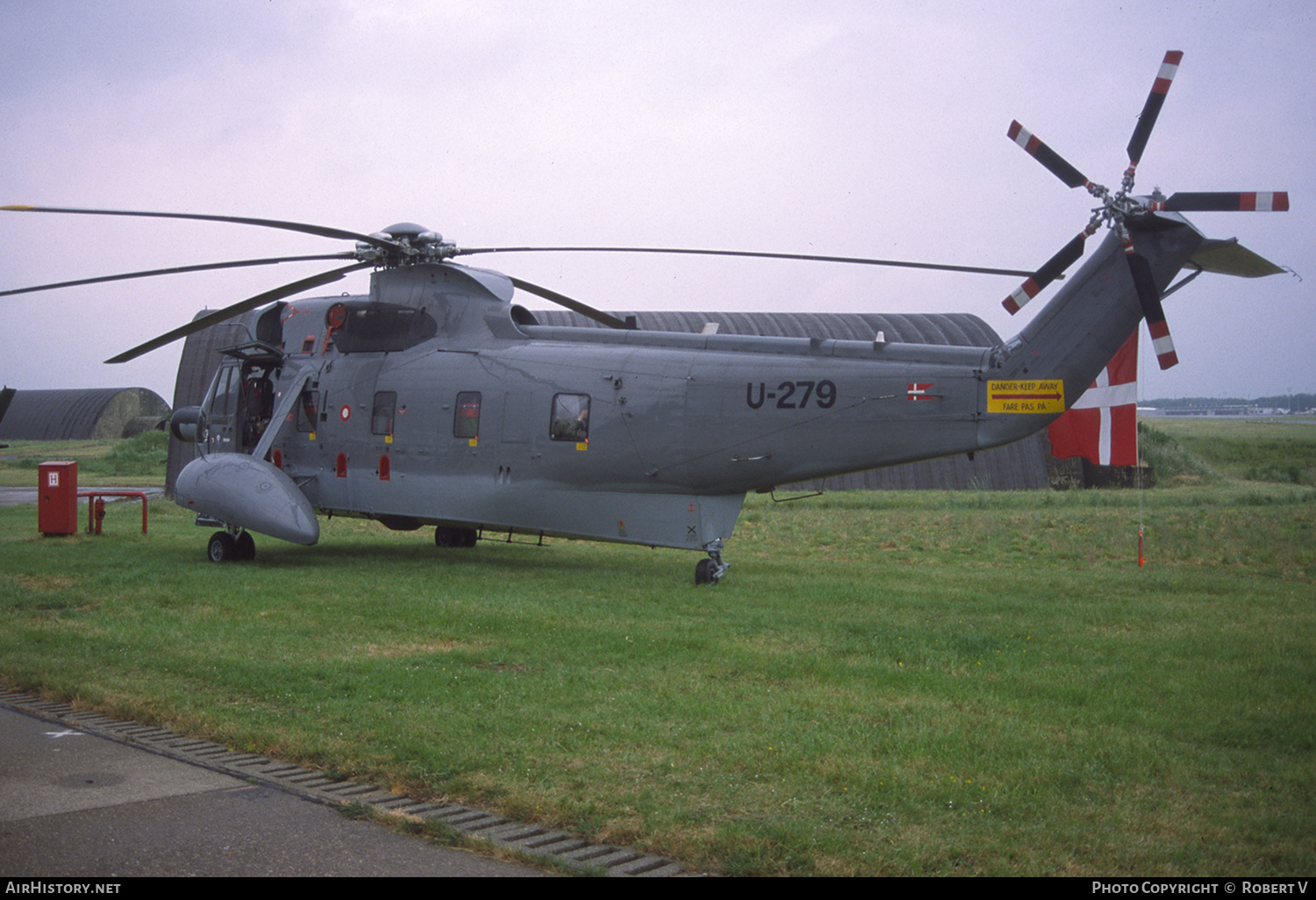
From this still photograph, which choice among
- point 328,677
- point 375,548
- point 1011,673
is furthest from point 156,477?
point 1011,673

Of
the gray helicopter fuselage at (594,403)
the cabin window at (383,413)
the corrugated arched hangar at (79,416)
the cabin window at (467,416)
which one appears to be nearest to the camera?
the gray helicopter fuselage at (594,403)

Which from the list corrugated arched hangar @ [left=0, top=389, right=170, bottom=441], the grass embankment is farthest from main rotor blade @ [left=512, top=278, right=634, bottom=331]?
corrugated arched hangar @ [left=0, top=389, right=170, bottom=441]

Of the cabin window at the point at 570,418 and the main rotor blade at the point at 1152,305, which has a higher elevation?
the main rotor blade at the point at 1152,305

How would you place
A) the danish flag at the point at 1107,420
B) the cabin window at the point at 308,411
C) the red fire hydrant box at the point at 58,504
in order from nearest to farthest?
the danish flag at the point at 1107,420 < the cabin window at the point at 308,411 < the red fire hydrant box at the point at 58,504

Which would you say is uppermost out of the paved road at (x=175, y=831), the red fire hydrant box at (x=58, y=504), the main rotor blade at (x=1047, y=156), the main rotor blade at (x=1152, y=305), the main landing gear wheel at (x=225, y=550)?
the main rotor blade at (x=1047, y=156)

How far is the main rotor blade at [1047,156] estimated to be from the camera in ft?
36.8

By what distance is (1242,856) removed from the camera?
4.74 metres

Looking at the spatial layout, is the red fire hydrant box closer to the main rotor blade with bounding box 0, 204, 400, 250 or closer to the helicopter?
the helicopter

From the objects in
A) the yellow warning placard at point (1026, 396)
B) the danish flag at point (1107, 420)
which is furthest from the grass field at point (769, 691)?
the yellow warning placard at point (1026, 396)

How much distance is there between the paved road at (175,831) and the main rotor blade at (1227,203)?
29.8 feet

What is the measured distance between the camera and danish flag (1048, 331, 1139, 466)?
492 inches

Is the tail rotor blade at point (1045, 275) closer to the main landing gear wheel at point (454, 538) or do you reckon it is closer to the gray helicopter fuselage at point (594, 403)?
the gray helicopter fuselage at point (594, 403)

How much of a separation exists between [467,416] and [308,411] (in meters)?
3.40
